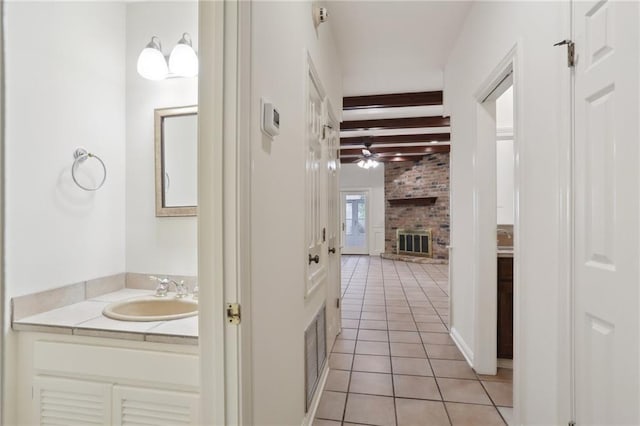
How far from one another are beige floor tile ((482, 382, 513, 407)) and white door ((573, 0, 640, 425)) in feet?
2.83

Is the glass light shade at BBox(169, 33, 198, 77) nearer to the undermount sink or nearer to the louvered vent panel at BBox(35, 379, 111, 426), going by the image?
the undermount sink

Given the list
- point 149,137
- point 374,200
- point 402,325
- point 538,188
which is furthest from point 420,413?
point 374,200

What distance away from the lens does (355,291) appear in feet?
17.1

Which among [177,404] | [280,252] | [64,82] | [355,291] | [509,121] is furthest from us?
[355,291]

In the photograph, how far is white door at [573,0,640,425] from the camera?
1.03m

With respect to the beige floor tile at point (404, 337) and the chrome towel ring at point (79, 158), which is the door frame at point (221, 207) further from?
the beige floor tile at point (404, 337)

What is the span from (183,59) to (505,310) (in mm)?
2842

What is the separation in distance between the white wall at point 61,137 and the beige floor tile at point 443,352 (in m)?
2.53

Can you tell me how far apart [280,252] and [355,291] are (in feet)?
13.5

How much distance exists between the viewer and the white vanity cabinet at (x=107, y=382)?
1.23 m

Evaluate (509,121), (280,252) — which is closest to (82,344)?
(280,252)

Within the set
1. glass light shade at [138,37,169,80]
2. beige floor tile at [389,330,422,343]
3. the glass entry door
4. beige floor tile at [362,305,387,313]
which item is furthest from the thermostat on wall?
the glass entry door

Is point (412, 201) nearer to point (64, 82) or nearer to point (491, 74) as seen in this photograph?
point (491, 74)

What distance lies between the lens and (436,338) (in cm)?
313
